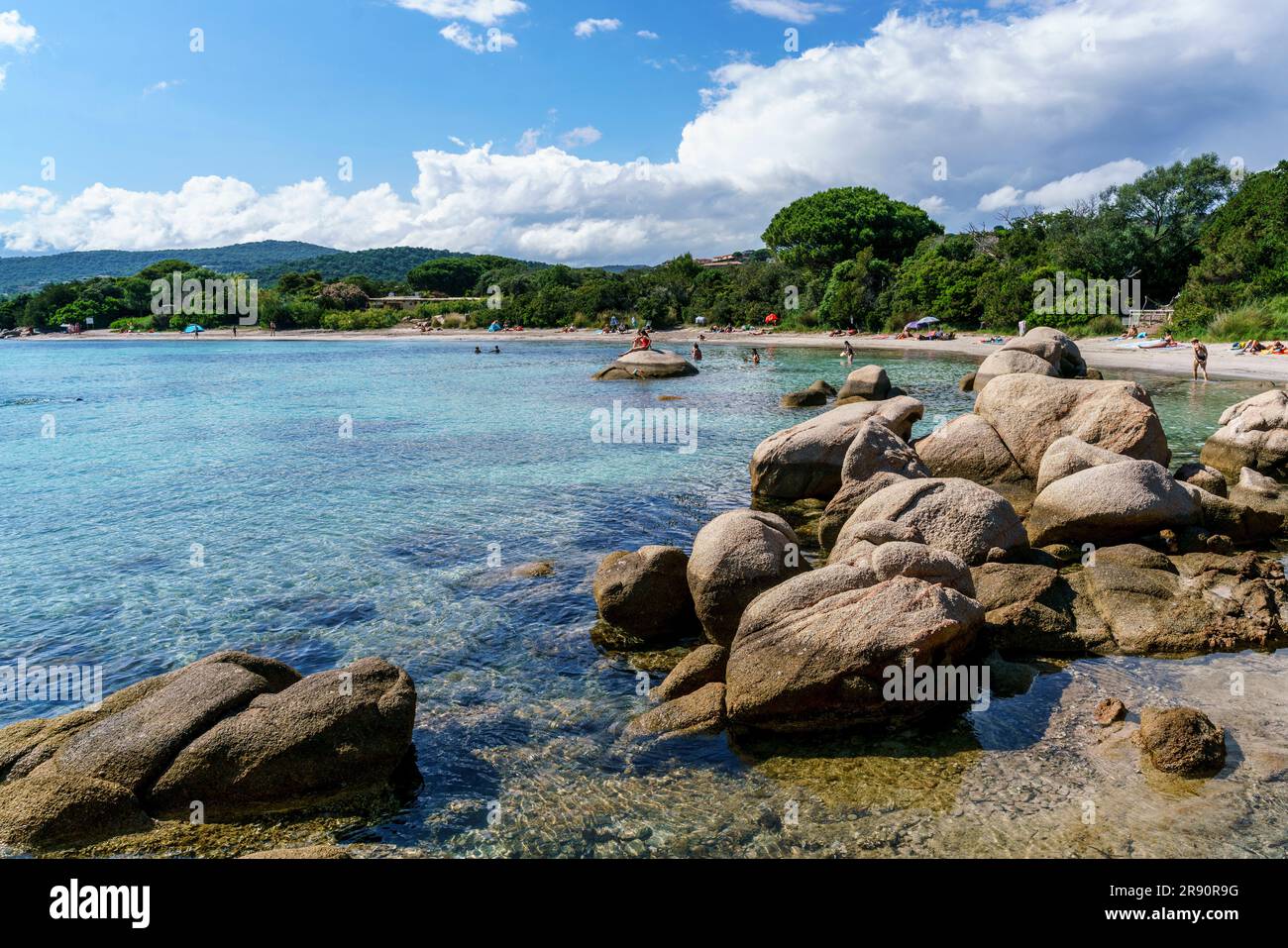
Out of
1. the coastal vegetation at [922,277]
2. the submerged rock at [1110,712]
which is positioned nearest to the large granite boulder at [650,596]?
the submerged rock at [1110,712]

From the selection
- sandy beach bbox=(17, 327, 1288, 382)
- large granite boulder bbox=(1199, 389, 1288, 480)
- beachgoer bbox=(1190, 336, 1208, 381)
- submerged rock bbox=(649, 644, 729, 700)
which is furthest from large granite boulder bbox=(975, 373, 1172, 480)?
sandy beach bbox=(17, 327, 1288, 382)

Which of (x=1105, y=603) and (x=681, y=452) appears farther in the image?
(x=681, y=452)

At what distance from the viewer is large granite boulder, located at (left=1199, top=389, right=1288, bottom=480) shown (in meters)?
20.3

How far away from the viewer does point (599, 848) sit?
7.46 meters

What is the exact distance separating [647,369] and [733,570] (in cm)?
4001

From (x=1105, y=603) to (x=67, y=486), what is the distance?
25243mm

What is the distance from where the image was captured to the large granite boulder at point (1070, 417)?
17.5 meters

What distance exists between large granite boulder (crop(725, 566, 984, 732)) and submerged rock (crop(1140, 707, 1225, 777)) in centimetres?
202

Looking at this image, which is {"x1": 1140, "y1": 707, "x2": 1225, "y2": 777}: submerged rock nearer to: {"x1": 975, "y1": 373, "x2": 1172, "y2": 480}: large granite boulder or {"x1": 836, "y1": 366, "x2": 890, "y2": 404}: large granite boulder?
{"x1": 975, "y1": 373, "x2": 1172, "y2": 480}: large granite boulder

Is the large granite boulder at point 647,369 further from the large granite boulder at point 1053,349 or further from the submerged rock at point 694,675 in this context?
the submerged rock at point 694,675
